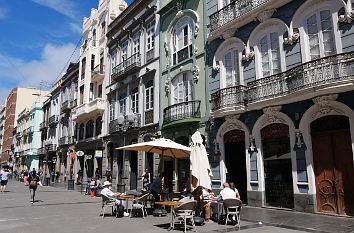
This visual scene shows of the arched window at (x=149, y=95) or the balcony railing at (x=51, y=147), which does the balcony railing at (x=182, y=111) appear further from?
the balcony railing at (x=51, y=147)

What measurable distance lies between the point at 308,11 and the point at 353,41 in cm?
233

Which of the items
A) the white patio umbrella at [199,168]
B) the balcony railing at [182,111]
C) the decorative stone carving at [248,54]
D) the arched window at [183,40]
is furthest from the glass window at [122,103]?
the white patio umbrella at [199,168]

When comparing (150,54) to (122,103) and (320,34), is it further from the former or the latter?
(320,34)

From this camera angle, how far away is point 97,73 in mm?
27922

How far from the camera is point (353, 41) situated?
10.1 metres

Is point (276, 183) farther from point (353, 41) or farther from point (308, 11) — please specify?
point (308, 11)

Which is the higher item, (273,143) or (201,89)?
(201,89)

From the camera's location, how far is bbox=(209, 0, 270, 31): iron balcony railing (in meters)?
13.7

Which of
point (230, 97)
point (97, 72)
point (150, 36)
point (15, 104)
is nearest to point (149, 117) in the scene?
point (150, 36)

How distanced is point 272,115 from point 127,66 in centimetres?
1424

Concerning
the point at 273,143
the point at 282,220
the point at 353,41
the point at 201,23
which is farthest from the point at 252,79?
the point at 282,220

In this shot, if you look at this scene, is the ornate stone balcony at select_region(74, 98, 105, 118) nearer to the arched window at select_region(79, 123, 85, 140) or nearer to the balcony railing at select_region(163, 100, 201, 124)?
the arched window at select_region(79, 123, 85, 140)

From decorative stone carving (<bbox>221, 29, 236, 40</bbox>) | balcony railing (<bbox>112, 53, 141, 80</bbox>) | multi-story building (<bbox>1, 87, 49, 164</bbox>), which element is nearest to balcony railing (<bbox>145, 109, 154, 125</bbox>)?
balcony railing (<bbox>112, 53, 141, 80</bbox>)

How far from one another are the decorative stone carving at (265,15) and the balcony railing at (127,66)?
11008 mm
